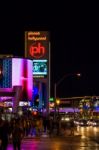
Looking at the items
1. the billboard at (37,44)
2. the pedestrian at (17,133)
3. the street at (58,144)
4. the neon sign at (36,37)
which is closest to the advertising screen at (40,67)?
the billboard at (37,44)

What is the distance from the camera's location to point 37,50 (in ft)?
376

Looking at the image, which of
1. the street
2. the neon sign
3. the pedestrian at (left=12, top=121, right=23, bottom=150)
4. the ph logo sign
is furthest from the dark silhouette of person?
the neon sign

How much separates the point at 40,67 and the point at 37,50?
139 inches

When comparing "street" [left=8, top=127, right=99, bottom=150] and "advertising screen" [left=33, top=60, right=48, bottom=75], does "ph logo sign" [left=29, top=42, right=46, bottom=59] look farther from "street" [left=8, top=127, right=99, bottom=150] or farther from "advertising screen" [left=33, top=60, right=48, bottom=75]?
"street" [left=8, top=127, right=99, bottom=150]

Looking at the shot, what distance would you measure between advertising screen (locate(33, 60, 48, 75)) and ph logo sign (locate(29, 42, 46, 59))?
4.11ft

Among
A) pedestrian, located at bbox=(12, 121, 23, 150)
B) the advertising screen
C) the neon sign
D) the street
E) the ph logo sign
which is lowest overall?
the street

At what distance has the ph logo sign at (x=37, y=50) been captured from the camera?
111 m

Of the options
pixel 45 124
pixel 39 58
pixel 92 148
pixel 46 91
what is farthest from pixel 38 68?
pixel 92 148

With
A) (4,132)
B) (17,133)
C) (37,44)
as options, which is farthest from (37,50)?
(4,132)

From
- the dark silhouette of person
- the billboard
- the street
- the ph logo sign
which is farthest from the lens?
the billboard

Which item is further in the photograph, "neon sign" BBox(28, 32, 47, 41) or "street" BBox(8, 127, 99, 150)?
"neon sign" BBox(28, 32, 47, 41)

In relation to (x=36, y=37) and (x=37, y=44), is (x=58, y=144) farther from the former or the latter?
(x=36, y=37)

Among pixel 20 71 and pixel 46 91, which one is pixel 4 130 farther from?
pixel 46 91

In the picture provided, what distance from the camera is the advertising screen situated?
112 m
